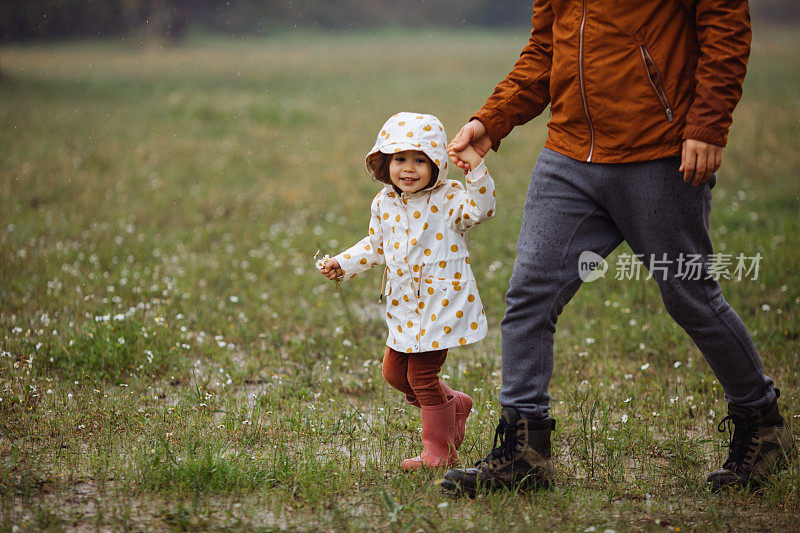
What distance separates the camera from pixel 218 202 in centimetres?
1011

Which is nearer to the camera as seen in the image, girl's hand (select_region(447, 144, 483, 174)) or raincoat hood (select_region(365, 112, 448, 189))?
girl's hand (select_region(447, 144, 483, 174))

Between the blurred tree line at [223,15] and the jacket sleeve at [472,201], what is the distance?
3717 mm

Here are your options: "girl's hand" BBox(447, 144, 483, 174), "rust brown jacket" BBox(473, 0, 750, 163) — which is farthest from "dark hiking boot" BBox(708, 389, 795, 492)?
"girl's hand" BBox(447, 144, 483, 174)

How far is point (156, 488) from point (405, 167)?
5.64 feet

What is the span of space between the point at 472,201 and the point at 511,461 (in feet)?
3.63

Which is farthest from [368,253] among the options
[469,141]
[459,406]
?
[459,406]

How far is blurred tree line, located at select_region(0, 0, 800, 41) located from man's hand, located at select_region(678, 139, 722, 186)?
3.79 m

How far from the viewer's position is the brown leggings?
3.66 meters

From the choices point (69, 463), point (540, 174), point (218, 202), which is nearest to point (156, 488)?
point (69, 463)

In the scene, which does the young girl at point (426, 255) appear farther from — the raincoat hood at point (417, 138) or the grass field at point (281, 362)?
Answer: the grass field at point (281, 362)

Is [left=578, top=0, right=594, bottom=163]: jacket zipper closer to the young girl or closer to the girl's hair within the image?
the young girl

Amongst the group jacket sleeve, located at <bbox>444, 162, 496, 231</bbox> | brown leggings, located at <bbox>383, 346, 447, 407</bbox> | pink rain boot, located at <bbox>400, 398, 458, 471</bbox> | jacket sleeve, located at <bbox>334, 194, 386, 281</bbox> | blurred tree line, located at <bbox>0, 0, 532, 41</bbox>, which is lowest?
pink rain boot, located at <bbox>400, 398, 458, 471</bbox>

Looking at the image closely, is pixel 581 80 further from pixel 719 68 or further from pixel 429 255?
pixel 429 255

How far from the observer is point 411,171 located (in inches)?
140
